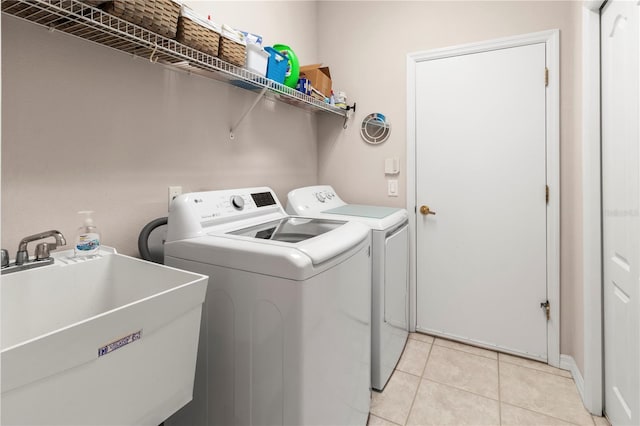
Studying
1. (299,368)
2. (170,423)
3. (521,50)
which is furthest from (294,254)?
(521,50)

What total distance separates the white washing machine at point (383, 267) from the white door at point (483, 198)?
0.99 ft

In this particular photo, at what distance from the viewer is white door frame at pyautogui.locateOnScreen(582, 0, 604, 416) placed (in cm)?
171

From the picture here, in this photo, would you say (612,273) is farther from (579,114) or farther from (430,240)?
(430,240)

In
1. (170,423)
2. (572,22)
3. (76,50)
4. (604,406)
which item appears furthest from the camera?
(572,22)

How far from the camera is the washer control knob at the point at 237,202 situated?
5.48 feet

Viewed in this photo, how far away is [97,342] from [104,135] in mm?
925

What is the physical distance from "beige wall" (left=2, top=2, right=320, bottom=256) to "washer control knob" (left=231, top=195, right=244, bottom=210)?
9.3 inches

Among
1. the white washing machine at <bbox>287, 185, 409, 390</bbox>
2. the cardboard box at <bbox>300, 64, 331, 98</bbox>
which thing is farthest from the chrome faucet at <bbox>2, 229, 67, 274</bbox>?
the cardboard box at <bbox>300, 64, 331, 98</bbox>

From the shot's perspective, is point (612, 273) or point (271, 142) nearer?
point (612, 273)

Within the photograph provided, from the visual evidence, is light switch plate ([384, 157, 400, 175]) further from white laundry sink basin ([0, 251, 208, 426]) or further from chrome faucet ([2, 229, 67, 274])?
chrome faucet ([2, 229, 67, 274])

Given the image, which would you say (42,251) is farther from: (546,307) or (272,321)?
(546,307)

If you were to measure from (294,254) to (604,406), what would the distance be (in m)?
1.84

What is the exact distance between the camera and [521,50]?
2.20 metres

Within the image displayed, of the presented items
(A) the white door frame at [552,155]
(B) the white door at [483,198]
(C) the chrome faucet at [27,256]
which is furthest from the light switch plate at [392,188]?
(C) the chrome faucet at [27,256]
